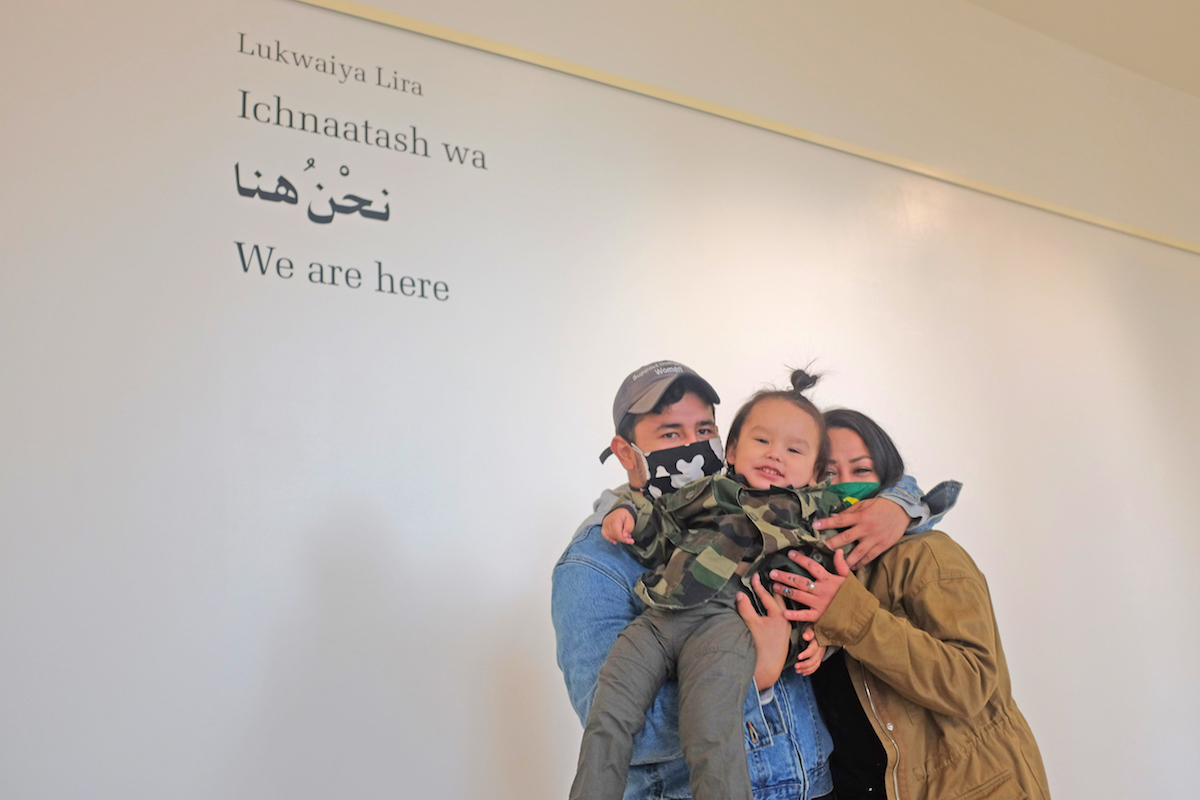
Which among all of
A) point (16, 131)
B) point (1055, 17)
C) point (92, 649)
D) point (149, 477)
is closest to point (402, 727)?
point (92, 649)

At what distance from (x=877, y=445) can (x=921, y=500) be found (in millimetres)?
127

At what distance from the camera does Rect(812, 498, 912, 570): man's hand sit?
1277 millimetres

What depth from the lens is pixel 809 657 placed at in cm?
119

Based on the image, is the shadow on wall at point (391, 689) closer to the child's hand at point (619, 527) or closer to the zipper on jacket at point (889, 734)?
the child's hand at point (619, 527)

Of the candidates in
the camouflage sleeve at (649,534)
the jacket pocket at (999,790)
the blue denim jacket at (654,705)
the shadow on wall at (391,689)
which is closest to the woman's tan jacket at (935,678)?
the jacket pocket at (999,790)

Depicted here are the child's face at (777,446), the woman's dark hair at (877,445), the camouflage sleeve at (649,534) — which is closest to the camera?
the camouflage sleeve at (649,534)

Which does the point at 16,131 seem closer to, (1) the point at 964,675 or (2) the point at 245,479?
(2) the point at 245,479

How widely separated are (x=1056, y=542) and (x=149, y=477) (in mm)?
2782

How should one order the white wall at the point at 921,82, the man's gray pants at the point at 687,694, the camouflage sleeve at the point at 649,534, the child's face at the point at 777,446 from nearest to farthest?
the man's gray pants at the point at 687,694 → the camouflage sleeve at the point at 649,534 → the child's face at the point at 777,446 → the white wall at the point at 921,82

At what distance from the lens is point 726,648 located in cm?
106

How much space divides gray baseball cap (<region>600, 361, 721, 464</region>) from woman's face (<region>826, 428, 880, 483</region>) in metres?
0.26

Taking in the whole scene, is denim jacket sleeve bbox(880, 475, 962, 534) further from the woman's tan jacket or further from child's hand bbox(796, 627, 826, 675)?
child's hand bbox(796, 627, 826, 675)

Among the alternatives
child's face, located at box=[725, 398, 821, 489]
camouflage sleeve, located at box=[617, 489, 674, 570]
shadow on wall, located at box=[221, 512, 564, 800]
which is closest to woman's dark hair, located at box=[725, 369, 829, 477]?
child's face, located at box=[725, 398, 821, 489]

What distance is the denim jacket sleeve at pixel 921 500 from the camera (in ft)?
4.45
